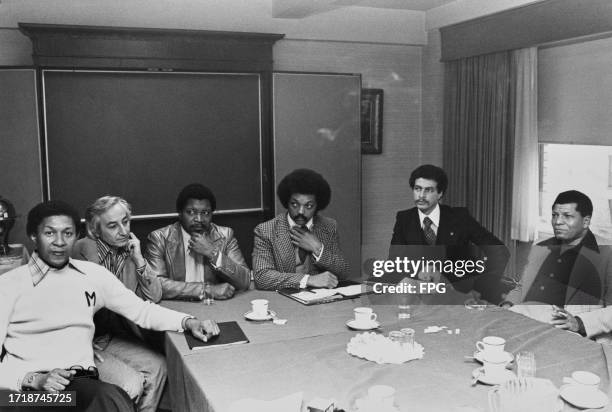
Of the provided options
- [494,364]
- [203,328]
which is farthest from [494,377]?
[203,328]

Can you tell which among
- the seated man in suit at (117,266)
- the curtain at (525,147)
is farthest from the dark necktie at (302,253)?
the curtain at (525,147)

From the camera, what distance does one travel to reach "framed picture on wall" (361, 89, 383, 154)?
20.1 feet

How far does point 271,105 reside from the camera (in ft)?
17.5

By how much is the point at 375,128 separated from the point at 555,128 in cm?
182

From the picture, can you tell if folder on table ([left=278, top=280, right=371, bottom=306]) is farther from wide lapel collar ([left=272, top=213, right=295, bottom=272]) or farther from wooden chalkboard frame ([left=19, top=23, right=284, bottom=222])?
wooden chalkboard frame ([left=19, top=23, right=284, bottom=222])

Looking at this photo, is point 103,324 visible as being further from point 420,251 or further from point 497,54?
point 497,54

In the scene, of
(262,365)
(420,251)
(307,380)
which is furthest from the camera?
(420,251)

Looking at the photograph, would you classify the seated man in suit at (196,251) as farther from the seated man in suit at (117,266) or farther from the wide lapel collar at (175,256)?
the seated man in suit at (117,266)

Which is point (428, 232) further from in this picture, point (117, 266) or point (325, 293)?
point (117, 266)

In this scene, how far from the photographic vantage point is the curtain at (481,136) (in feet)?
16.9

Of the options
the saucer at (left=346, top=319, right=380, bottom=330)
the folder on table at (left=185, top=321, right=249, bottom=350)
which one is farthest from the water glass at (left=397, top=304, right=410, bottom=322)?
the folder on table at (left=185, top=321, right=249, bottom=350)

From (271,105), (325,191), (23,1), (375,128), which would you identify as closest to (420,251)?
(325,191)

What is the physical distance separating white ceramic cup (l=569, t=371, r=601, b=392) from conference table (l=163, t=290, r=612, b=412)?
0.28 ft

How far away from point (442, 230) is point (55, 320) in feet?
7.34
